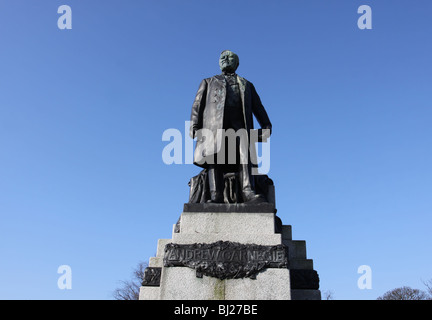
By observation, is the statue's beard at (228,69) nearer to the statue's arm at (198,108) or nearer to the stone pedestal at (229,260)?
the statue's arm at (198,108)

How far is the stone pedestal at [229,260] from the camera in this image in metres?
5.73

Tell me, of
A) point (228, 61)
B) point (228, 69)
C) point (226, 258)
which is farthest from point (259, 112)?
point (226, 258)

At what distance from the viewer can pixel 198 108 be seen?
26.3 ft

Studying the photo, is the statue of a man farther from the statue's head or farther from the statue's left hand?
the statue's left hand

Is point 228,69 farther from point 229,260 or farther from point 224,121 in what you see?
point 229,260

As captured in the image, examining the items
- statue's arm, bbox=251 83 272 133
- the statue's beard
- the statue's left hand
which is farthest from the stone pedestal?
the statue's beard

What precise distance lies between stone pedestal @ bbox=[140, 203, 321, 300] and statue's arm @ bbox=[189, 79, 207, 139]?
1.90 metres

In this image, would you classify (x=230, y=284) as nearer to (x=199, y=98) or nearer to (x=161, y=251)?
(x=161, y=251)

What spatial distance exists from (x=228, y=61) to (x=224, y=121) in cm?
141

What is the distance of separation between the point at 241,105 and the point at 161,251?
3.23m

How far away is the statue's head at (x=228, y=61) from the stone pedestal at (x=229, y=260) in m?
3.19

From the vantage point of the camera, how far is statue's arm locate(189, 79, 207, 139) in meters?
7.87
